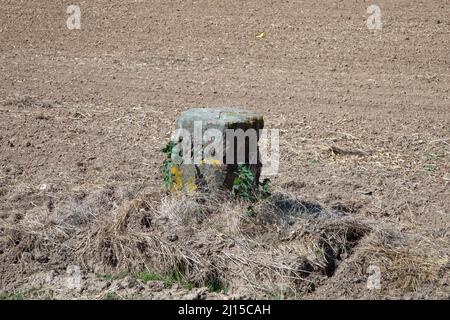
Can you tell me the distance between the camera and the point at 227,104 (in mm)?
9102

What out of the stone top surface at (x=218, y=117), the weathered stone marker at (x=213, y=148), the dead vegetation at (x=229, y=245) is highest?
the stone top surface at (x=218, y=117)

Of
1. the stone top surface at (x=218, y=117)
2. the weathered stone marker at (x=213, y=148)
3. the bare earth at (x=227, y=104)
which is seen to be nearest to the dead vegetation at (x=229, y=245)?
the bare earth at (x=227, y=104)

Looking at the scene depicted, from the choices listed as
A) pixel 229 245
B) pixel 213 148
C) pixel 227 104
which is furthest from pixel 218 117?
pixel 227 104

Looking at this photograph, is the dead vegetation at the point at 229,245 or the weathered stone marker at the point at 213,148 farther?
the weathered stone marker at the point at 213,148

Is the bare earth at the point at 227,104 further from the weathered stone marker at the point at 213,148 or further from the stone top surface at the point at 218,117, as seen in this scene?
the stone top surface at the point at 218,117

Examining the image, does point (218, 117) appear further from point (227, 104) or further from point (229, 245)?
point (227, 104)

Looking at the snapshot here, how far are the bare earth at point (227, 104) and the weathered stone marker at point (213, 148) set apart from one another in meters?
0.38

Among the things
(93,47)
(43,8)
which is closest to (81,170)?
(93,47)

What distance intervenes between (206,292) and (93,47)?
21.9 ft

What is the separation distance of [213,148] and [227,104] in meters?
3.16

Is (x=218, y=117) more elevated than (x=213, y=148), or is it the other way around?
(x=218, y=117)

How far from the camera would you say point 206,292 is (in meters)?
5.38

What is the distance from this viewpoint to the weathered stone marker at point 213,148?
597 centimetres
